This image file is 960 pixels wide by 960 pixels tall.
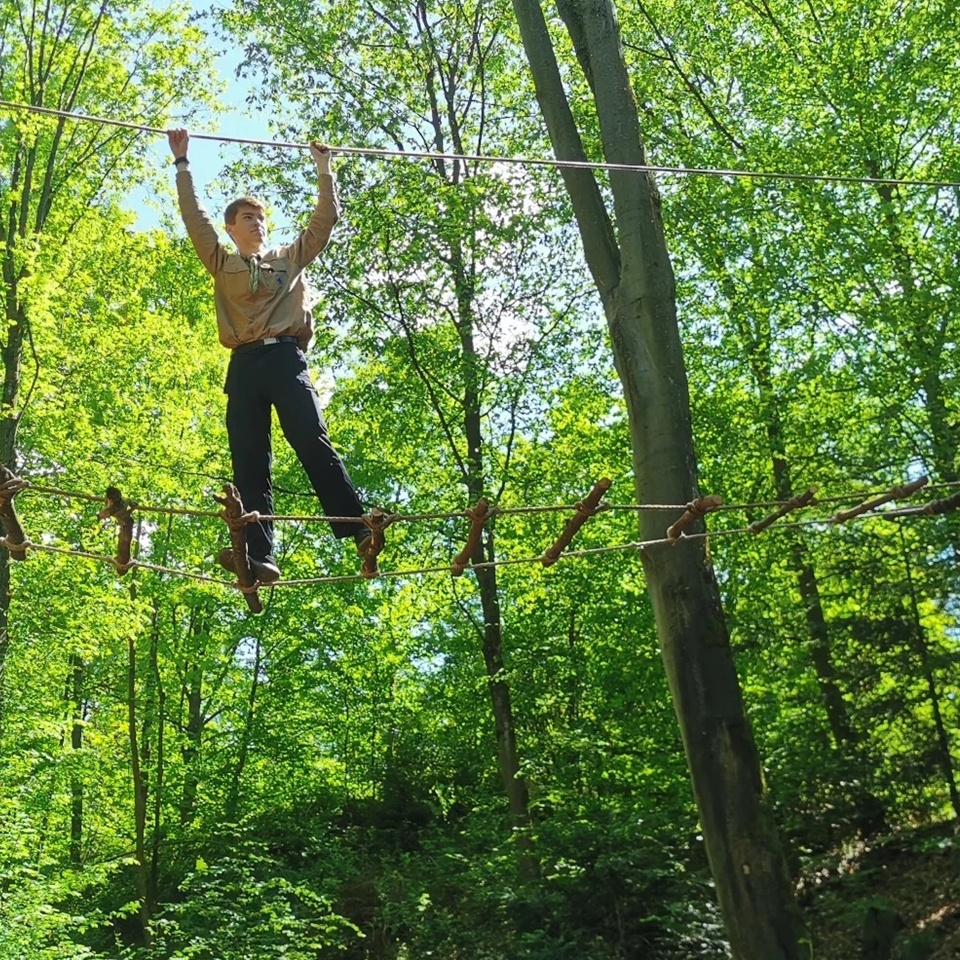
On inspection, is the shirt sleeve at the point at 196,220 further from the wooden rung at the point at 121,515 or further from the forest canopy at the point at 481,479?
the forest canopy at the point at 481,479

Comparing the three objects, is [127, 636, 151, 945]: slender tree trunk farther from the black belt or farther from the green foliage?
the black belt

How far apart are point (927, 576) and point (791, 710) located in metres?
2.02

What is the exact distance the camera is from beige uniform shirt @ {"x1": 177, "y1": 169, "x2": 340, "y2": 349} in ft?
13.0

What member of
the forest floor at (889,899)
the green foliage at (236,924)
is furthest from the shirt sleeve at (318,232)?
the green foliage at (236,924)

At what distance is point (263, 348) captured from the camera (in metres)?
4.02

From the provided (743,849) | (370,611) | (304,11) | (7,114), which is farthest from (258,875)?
(304,11)

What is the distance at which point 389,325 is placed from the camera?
11.9 meters

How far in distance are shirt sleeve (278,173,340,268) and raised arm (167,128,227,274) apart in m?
0.31

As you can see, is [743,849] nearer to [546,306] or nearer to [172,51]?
[546,306]

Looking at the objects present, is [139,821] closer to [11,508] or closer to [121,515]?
[11,508]

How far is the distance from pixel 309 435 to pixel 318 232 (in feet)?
2.72

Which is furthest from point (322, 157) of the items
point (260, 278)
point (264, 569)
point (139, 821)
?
point (139, 821)

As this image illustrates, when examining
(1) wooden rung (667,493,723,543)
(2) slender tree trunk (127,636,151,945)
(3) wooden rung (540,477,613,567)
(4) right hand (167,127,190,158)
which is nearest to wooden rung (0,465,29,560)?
(4) right hand (167,127,190,158)

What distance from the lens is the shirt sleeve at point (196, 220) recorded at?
12.7ft
